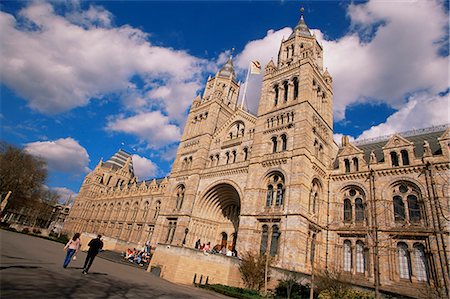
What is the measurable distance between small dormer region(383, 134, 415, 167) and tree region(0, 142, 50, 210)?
51.4m

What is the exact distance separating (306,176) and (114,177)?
2651 inches

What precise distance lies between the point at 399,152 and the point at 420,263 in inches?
373

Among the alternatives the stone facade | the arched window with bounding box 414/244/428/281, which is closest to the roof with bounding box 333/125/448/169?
the stone facade

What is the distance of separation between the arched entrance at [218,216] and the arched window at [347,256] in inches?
458

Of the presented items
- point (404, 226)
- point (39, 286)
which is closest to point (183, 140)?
point (404, 226)

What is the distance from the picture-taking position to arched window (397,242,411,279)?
20317mm

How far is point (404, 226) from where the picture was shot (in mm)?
21422

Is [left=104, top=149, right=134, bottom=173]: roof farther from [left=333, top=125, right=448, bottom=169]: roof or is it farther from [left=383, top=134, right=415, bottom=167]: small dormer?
[left=383, top=134, right=415, bottom=167]: small dormer

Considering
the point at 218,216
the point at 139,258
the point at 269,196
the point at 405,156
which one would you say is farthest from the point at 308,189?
the point at 139,258

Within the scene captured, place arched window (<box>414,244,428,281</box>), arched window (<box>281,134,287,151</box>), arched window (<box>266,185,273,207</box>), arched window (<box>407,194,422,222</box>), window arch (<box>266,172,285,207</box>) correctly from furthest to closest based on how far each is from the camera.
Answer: arched window (<box>281,134,287,151</box>) → arched window (<box>266,185,273,207</box>) → window arch (<box>266,172,285,207</box>) → arched window (<box>407,194,422,222</box>) → arched window (<box>414,244,428,281</box>)

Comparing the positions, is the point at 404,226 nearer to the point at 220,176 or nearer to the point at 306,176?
the point at 306,176

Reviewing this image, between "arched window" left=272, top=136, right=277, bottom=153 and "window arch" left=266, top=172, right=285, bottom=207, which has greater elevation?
"arched window" left=272, top=136, right=277, bottom=153

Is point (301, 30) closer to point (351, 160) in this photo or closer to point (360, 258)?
point (351, 160)

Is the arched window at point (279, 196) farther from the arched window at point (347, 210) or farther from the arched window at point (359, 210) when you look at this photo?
the arched window at point (359, 210)
